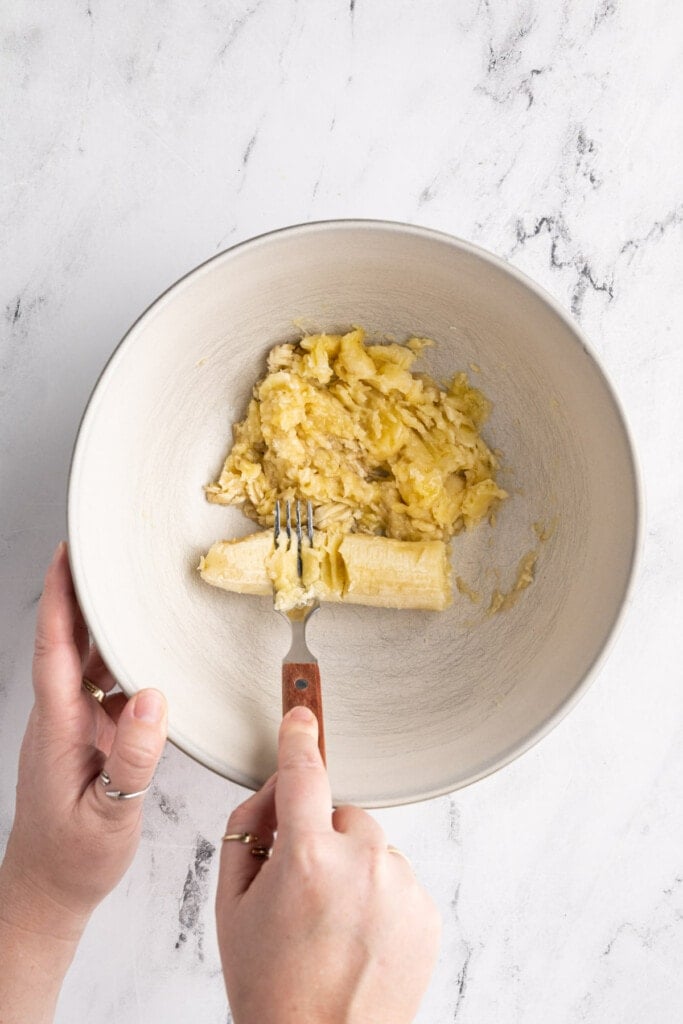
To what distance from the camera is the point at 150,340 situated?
3.48 feet

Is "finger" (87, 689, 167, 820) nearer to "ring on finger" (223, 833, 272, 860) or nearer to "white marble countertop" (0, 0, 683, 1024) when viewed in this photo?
"ring on finger" (223, 833, 272, 860)

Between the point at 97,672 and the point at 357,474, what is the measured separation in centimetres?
44

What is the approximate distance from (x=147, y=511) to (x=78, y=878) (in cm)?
47

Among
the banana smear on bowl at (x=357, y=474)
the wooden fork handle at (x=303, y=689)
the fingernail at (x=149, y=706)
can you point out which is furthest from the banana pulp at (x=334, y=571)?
the fingernail at (x=149, y=706)

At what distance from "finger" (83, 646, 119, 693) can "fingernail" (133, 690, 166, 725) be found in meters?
0.22

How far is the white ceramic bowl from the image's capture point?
105cm

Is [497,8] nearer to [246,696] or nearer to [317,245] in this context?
A: [317,245]

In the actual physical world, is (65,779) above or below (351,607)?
below

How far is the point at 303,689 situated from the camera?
1060mm

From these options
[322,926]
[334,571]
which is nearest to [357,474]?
[334,571]

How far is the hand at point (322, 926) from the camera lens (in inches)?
34.2

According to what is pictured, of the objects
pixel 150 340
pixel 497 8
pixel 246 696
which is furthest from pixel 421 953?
pixel 497 8

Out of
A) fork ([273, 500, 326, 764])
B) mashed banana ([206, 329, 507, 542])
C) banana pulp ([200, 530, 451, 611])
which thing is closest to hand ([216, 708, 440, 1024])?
fork ([273, 500, 326, 764])

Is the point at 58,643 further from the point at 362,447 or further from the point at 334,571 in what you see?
the point at 362,447
